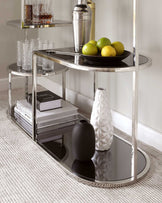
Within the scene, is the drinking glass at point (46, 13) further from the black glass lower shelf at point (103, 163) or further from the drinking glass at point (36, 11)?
the black glass lower shelf at point (103, 163)

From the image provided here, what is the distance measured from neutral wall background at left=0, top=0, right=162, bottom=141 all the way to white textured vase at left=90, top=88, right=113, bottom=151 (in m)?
0.29

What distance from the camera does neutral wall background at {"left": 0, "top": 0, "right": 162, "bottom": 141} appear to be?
187cm

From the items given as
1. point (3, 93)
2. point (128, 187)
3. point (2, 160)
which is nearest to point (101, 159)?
point (128, 187)

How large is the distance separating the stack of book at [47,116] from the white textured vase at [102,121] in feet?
1.41

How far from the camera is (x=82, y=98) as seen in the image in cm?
259

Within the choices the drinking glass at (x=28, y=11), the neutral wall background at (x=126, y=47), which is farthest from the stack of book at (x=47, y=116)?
the drinking glass at (x=28, y=11)

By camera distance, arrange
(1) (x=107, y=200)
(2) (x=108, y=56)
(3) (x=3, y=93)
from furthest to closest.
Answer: (3) (x=3, y=93)
(2) (x=108, y=56)
(1) (x=107, y=200)

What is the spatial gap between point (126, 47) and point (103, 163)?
755 millimetres

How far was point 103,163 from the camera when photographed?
173 centimetres

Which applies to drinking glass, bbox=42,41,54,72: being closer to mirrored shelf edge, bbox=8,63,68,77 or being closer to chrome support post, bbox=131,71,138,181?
mirrored shelf edge, bbox=8,63,68,77

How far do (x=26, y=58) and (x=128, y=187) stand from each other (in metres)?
1.20

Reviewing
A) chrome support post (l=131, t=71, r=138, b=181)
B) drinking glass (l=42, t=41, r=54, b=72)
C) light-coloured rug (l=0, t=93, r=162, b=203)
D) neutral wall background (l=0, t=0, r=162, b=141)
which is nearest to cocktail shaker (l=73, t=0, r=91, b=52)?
neutral wall background (l=0, t=0, r=162, b=141)

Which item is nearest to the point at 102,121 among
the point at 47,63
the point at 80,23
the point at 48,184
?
the point at 48,184

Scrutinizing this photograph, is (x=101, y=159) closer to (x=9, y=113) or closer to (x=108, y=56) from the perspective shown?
(x=108, y=56)
